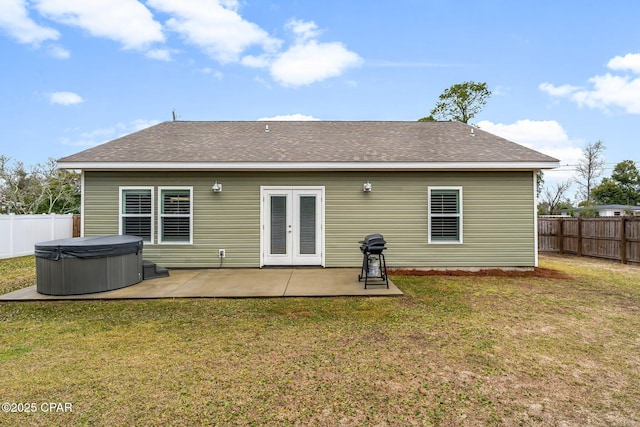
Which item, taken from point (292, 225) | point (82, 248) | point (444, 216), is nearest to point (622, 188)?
point (444, 216)

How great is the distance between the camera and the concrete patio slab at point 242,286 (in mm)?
5582

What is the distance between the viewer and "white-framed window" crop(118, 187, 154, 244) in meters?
7.78

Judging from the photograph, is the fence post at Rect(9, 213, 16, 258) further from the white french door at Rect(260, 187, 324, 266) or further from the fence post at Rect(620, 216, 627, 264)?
the fence post at Rect(620, 216, 627, 264)

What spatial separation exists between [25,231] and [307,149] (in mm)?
11258

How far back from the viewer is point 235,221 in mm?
7891

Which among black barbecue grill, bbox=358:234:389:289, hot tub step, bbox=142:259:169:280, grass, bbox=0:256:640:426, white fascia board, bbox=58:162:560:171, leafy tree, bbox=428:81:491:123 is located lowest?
grass, bbox=0:256:640:426

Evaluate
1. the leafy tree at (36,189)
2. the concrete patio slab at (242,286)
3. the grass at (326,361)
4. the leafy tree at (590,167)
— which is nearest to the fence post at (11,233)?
the concrete patio slab at (242,286)

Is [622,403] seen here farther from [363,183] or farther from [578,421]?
[363,183]

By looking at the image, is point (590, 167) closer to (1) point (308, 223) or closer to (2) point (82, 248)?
(1) point (308, 223)

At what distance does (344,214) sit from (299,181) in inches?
53.8

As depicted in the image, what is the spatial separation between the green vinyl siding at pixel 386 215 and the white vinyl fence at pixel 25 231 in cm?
822

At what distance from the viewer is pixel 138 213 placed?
780 centimetres

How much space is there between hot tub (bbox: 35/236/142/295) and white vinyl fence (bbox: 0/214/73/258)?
7.74 metres

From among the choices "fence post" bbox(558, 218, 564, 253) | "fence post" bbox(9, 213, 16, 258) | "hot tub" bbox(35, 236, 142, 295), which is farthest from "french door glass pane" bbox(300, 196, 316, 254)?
"fence post" bbox(9, 213, 16, 258)
